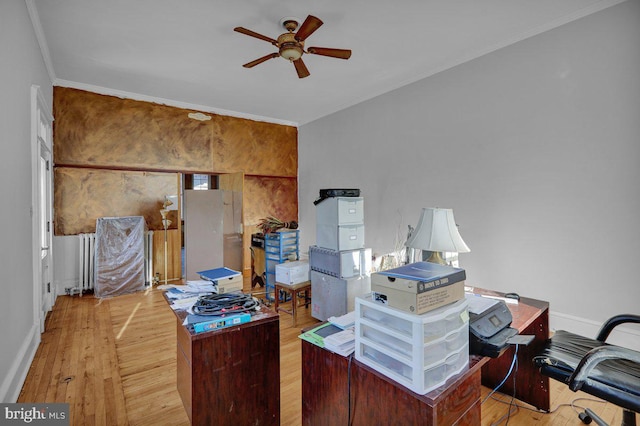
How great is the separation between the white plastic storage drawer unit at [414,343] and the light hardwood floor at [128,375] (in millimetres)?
1128

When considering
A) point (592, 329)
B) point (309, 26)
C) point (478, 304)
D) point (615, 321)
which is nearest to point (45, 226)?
point (309, 26)

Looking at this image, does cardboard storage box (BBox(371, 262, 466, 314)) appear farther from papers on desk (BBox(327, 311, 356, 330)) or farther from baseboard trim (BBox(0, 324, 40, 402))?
baseboard trim (BBox(0, 324, 40, 402))

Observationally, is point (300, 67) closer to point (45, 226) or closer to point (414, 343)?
point (414, 343)

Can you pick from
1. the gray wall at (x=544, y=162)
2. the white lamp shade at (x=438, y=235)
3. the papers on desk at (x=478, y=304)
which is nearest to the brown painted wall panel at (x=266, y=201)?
the gray wall at (x=544, y=162)

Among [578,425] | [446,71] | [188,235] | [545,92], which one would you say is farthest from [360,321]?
[188,235]

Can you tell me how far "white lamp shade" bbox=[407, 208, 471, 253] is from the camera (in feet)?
6.80

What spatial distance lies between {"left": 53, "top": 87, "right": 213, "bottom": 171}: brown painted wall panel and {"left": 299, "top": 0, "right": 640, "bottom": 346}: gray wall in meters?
3.53

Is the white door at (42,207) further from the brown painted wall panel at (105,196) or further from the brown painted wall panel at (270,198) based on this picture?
the brown painted wall panel at (270,198)

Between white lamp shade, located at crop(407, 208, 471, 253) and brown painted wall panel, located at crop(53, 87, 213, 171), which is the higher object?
brown painted wall panel, located at crop(53, 87, 213, 171)

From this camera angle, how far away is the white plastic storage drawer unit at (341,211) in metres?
3.25

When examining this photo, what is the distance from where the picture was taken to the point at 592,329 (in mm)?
2861

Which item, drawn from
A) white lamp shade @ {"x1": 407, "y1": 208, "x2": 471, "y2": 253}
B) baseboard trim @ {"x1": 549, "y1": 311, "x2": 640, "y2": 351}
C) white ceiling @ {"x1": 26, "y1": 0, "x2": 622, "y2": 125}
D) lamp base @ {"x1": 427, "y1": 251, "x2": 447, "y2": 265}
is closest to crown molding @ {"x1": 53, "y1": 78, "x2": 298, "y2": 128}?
white ceiling @ {"x1": 26, "y1": 0, "x2": 622, "y2": 125}

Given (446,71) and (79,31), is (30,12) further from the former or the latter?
(446,71)

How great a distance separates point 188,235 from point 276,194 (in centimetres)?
210
